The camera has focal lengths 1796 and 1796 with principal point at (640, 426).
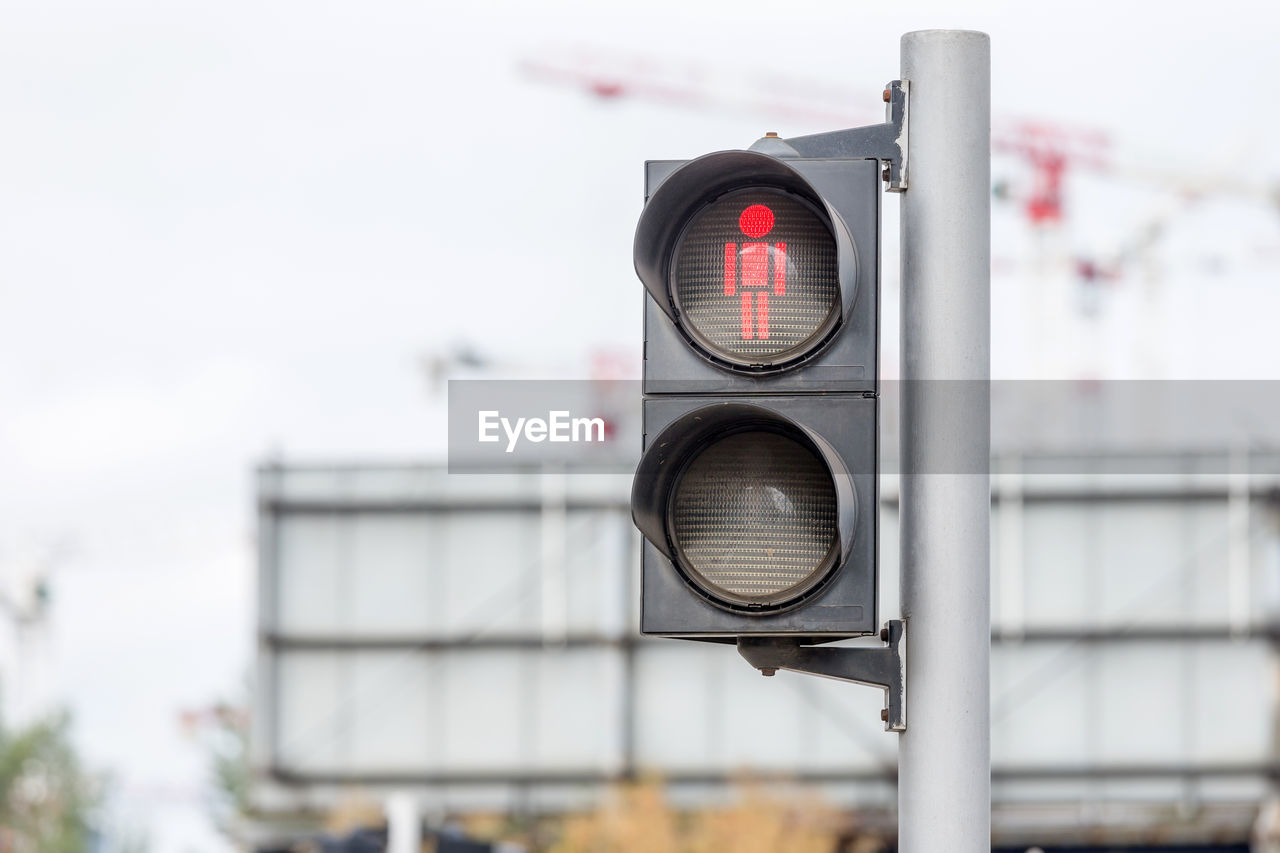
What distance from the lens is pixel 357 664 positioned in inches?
1024

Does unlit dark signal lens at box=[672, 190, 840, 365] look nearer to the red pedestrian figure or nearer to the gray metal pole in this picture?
the red pedestrian figure

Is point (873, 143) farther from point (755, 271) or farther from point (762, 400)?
point (762, 400)

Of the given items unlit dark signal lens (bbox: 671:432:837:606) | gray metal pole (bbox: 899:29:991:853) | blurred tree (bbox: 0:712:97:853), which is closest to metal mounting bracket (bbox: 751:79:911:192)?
gray metal pole (bbox: 899:29:991:853)

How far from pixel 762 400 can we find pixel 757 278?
25 centimetres

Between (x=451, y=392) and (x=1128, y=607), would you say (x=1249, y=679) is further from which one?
(x=451, y=392)

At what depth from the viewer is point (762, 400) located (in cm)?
333

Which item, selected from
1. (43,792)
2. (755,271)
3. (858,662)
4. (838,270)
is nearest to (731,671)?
(858,662)

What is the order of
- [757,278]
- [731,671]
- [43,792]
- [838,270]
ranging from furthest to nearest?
1. [43,792]
2. [731,671]
3. [757,278]
4. [838,270]

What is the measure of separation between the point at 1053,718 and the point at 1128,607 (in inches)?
75.6

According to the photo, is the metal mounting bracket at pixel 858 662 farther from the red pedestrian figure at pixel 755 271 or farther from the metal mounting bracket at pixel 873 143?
the metal mounting bracket at pixel 873 143

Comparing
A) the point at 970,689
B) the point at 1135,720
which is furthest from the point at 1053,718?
the point at 970,689

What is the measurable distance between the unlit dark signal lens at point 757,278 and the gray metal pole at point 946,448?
25cm

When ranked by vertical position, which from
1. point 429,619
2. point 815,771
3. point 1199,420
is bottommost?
point 815,771

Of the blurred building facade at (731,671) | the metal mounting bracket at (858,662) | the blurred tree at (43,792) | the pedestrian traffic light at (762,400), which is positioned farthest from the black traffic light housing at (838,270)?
the blurred tree at (43,792)
